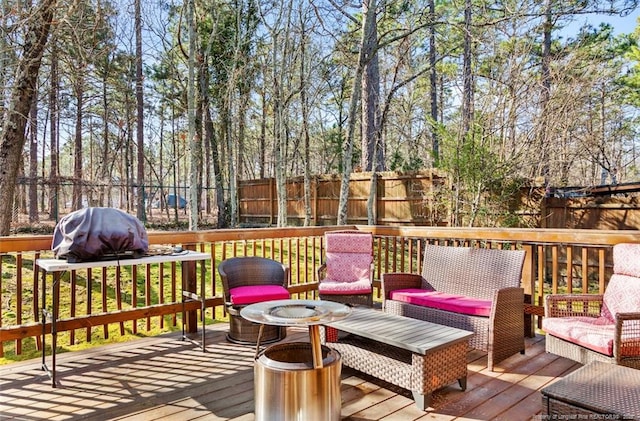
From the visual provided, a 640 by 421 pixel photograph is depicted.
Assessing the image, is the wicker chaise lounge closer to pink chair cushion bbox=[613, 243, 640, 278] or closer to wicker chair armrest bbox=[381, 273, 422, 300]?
wicker chair armrest bbox=[381, 273, 422, 300]

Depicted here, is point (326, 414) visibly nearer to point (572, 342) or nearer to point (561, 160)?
point (572, 342)

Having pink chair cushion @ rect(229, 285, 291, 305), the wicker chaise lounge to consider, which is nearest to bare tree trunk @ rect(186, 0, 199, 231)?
pink chair cushion @ rect(229, 285, 291, 305)

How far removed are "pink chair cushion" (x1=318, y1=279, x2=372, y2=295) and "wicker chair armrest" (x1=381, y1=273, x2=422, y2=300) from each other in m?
0.28

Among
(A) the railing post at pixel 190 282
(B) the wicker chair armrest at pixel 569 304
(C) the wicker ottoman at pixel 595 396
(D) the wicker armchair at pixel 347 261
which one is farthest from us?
(D) the wicker armchair at pixel 347 261

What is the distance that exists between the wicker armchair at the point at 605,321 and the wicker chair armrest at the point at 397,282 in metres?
1.27

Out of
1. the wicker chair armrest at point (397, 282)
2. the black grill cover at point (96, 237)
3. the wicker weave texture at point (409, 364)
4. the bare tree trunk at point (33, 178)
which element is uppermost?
the bare tree trunk at point (33, 178)

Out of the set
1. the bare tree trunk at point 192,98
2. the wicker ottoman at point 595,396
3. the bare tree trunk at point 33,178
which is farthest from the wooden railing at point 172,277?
the bare tree trunk at point 33,178

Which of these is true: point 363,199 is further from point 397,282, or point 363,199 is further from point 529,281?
point 397,282

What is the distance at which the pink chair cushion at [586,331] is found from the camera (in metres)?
2.55

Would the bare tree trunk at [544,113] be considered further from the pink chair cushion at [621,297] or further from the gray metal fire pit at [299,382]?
the gray metal fire pit at [299,382]

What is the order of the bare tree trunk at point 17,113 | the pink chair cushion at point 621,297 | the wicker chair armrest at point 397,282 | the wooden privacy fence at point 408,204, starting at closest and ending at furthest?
the pink chair cushion at point 621,297
the wicker chair armrest at point 397,282
the bare tree trunk at point 17,113
the wooden privacy fence at point 408,204

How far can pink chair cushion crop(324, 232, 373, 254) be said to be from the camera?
4453 mm

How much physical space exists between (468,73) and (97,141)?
18.3m

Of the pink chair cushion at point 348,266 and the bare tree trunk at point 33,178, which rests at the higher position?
→ the bare tree trunk at point 33,178
